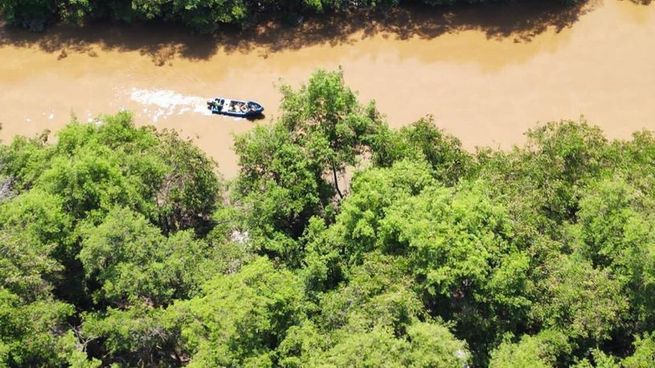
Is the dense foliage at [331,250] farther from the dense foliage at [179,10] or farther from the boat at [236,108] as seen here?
the dense foliage at [179,10]

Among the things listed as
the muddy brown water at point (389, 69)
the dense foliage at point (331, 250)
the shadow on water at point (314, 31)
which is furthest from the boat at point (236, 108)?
the dense foliage at point (331, 250)

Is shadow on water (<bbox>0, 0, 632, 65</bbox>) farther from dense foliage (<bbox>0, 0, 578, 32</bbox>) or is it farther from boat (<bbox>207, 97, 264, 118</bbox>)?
boat (<bbox>207, 97, 264, 118</bbox>)

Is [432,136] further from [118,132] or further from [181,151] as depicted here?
[118,132]

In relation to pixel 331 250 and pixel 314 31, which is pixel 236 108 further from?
pixel 331 250

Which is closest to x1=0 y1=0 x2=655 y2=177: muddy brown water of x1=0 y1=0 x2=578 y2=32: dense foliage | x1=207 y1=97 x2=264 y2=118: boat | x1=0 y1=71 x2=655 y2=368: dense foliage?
x1=207 y1=97 x2=264 y2=118: boat

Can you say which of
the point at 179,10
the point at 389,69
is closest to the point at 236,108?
the point at 179,10

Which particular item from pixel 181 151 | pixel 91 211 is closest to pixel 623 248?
pixel 181 151
